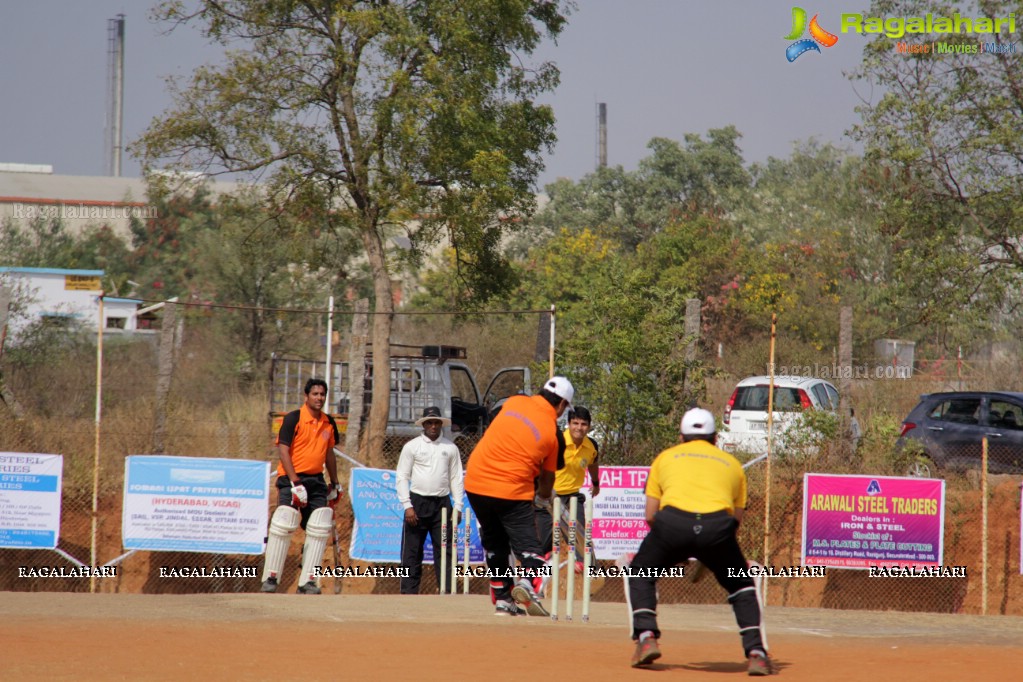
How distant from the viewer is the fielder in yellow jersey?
23.5 feet

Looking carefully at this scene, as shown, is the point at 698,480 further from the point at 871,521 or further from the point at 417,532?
the point at 871,521

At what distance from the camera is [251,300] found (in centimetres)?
3312

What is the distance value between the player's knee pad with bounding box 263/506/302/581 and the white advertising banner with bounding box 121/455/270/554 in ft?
7.56

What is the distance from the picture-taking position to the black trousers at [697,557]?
7.13m

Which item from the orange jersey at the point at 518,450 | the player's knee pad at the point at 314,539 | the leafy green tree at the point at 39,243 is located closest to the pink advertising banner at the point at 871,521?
the player's knee pad at the point at 314,539

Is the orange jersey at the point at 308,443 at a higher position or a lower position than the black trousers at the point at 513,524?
higher

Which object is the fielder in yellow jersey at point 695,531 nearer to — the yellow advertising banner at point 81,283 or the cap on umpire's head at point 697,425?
the cap on umpire's head at point 697,425

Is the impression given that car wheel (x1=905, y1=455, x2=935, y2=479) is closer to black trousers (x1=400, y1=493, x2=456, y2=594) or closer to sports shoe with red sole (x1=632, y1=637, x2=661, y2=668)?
black trousers (x1=400, y1=493, x2=456, y2=594)

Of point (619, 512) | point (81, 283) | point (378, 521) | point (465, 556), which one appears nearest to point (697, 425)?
point (465, 556)

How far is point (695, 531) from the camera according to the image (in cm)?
712

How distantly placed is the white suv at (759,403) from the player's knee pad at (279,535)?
8.06m

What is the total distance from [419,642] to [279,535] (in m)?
3.99

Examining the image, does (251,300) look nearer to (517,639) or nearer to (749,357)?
(749,357)

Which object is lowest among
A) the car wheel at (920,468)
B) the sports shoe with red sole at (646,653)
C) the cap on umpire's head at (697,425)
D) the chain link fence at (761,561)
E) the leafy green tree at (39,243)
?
the chain link fence at (761,561)
